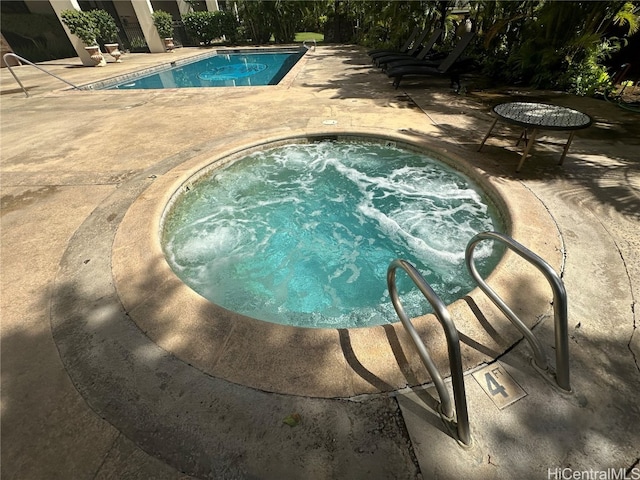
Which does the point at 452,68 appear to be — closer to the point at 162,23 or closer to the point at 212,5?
the point at 162,23

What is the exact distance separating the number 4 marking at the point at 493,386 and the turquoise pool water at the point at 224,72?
13.7 metres

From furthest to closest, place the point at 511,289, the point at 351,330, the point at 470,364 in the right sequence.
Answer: the point at 511,289 → the point at 351,330 → the point at 470,364

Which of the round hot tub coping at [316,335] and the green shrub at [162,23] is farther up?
the green shrub at [162,23]

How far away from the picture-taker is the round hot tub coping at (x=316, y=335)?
6.88ft

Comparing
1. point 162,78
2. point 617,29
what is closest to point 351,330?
point 617,29

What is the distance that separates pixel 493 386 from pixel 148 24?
28.1 m

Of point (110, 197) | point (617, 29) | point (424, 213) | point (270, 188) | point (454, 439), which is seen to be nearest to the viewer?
point (454, 439)

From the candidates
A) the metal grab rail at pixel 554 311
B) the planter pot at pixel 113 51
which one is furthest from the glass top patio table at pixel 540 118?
the planter pot at pixel 113 51

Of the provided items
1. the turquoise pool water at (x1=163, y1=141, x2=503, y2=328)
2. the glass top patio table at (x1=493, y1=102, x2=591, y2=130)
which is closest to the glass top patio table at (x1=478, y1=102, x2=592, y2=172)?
the glass top patio table at (x1=493, y1=102, x2=591, y2=130)

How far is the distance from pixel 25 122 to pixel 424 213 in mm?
10924

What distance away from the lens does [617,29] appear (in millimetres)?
8508

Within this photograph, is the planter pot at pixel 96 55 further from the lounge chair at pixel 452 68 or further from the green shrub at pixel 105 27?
the lounge chair at pixel 452 68

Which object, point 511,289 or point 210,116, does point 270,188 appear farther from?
point 511,289

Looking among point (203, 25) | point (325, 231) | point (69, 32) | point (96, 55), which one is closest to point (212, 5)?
point (203, 25)
